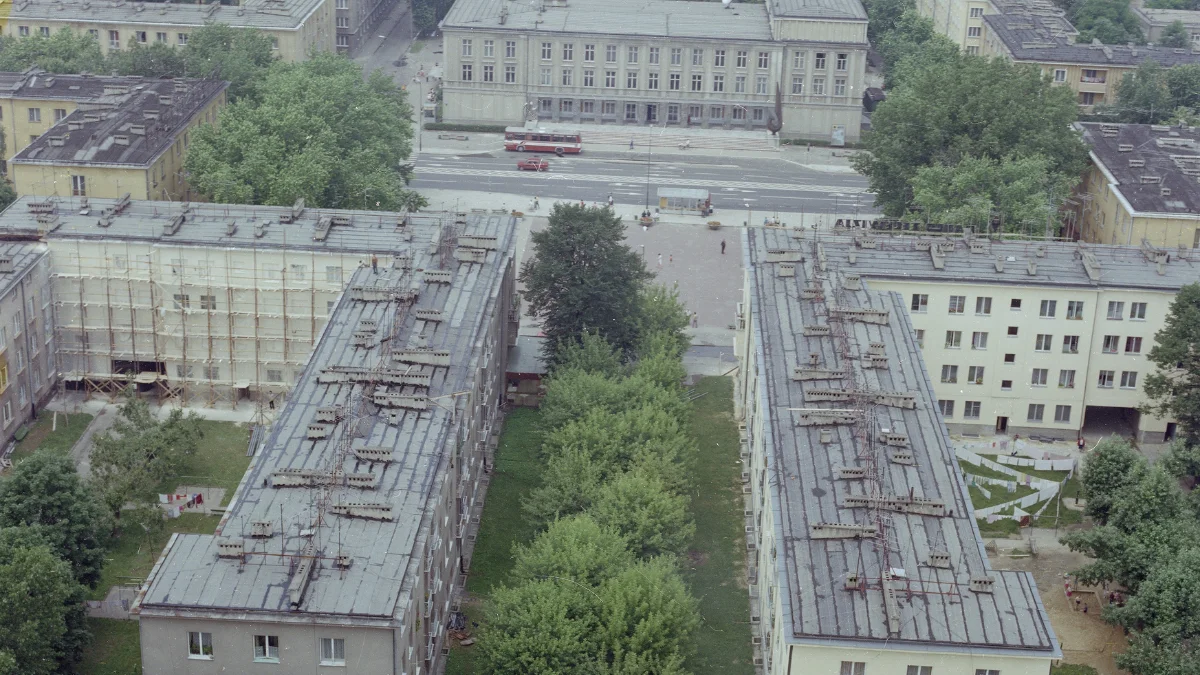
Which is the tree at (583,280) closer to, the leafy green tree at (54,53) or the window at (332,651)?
the window at (332,651)

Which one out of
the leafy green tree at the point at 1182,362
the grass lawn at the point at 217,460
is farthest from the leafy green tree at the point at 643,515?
the leafy green tree at the point at 1182,362

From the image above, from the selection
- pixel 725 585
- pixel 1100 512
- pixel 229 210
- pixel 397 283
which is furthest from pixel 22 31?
pixel 1100 512

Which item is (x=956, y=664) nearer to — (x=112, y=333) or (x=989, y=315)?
(x=989, y=315)

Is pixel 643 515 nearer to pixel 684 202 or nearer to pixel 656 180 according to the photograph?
pixel 684 202

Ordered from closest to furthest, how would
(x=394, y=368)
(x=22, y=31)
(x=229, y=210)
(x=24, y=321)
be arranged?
(x=394, y=368), (x=24, y=321), (x=229, y=210), (x=22, y=31)

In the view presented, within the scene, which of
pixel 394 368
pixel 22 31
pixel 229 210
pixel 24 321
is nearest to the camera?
pixel 394 368

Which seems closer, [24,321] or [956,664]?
[956,664]
